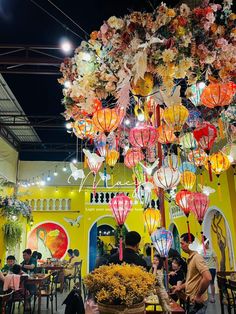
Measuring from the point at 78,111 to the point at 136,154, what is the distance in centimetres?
153

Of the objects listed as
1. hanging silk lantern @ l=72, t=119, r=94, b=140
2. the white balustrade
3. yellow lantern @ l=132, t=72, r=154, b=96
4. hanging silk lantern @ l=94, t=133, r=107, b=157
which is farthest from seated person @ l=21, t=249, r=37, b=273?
the white balustrade

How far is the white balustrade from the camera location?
13.1 meters

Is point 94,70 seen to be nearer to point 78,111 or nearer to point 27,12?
point 78,111

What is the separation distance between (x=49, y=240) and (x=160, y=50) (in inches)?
449

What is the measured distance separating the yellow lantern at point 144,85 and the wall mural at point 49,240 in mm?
10723

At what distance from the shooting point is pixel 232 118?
524cm

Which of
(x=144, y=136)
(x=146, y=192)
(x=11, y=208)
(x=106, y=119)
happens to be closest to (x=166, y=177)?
(x=144, y=136)

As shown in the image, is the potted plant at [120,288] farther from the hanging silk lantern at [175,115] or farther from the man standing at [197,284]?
the hanging silk lantern at [175,115]

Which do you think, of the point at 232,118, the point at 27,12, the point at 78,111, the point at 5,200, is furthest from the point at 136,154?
the point at 5,200

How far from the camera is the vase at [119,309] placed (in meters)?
1.41

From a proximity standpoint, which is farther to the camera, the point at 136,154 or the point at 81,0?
the point at 136,154

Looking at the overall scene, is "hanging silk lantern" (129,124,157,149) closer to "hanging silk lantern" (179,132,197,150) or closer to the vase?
"hanging silk lantern" (179,132,197,150)

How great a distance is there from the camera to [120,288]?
4.66 ft

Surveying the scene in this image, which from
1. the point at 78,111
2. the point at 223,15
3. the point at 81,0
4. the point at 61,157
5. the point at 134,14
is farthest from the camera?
the point at 61,157
